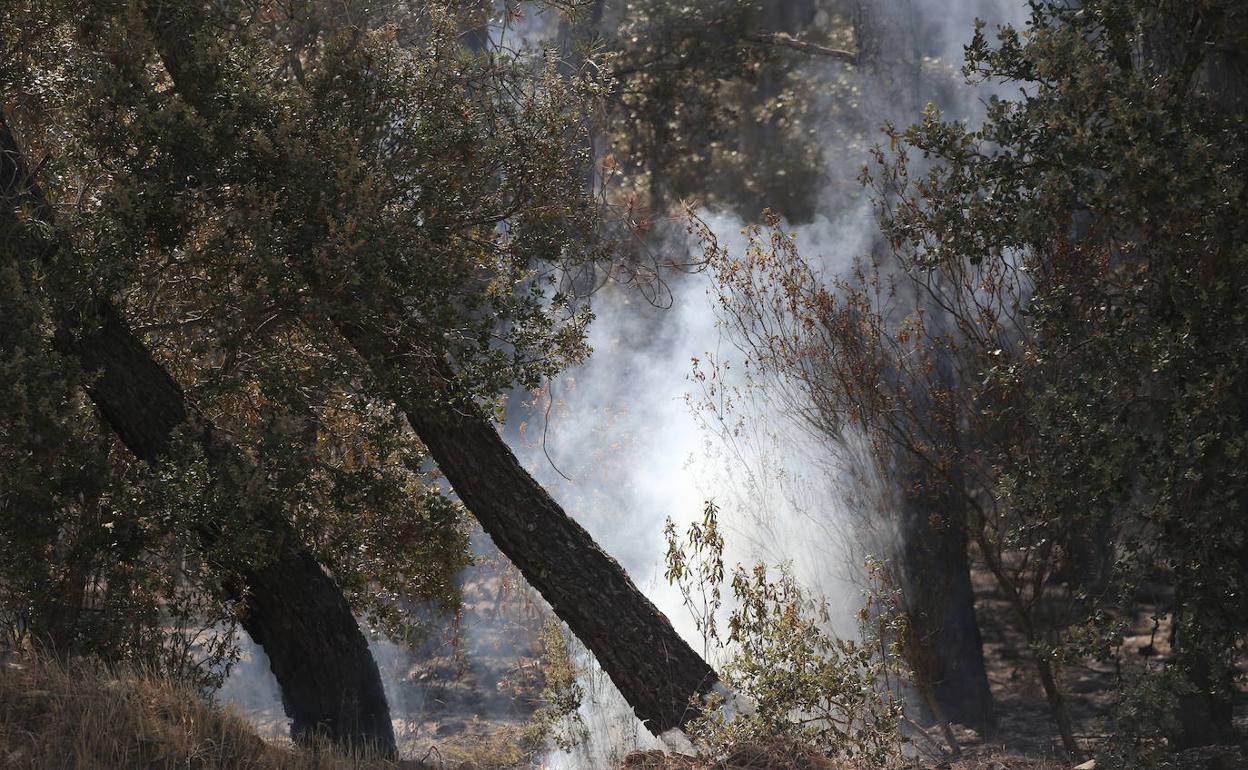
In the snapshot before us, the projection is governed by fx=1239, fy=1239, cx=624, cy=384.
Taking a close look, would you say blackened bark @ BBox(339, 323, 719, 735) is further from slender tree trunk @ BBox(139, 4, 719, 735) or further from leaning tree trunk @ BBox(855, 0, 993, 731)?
leaning tree trunk @ BBox(855, 0, 993, 731)

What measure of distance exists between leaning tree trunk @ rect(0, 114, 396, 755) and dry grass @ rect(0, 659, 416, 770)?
1.70 feet

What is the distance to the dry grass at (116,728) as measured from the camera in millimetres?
4078

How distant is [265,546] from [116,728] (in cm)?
93

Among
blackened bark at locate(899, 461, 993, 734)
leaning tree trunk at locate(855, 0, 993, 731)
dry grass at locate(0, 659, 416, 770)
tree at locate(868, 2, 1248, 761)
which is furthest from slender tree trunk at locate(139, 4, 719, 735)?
blackened bark at locate(899, 461, 993, 734)

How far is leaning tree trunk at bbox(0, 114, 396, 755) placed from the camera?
4941mm

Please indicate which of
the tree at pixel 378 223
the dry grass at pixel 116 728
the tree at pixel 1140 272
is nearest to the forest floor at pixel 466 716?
the dry grass at pixel 116 728

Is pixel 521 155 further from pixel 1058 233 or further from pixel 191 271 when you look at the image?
pixel 1058 233

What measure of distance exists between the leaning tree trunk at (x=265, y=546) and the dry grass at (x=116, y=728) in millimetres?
518

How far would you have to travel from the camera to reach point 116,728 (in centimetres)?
418

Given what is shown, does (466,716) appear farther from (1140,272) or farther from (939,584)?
(1140,272)

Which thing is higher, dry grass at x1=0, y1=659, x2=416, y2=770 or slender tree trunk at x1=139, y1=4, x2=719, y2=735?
slender tree trunk at x1=139, y1=4, x2=719, y2=735

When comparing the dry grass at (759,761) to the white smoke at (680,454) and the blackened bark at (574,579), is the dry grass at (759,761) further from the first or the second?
the blackened bark at (574,579)

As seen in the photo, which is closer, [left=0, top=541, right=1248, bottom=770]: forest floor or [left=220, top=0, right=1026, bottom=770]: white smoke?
[left=0, top=541, right=1248, bottom=770]: forest floor

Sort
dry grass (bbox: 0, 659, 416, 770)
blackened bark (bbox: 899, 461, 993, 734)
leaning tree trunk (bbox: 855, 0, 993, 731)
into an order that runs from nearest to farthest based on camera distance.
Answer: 1. dry grass (bbox: 0, 659, 416, 770)
2. leaning tree trunk (bbox: 855, 0, 993, 731)
3. blackened bark (bbox: 899, 461, 993, 734)
